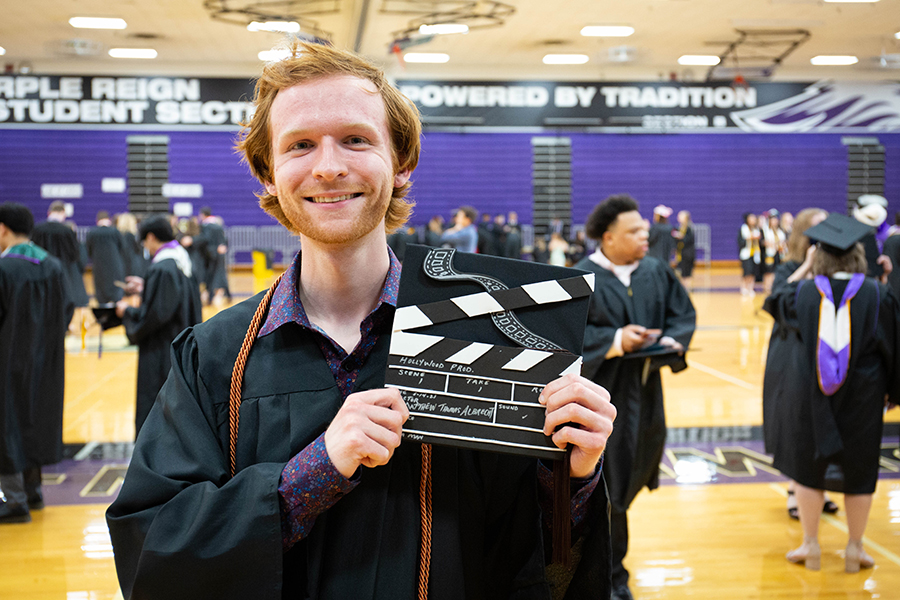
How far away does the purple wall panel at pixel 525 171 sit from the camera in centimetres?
2138

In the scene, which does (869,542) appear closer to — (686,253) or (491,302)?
(491,302)

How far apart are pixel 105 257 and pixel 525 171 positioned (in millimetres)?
12271

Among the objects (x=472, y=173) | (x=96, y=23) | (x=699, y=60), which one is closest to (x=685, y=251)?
(x=699, y=60)

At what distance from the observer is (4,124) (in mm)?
20781

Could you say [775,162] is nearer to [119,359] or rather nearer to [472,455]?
[119,359]

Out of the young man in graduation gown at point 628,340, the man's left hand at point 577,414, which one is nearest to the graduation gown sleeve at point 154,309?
the young man in graduation gown at point 628,340

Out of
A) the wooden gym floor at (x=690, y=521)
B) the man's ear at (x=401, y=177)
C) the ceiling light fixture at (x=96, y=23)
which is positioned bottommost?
the wooden gym floor at (x=690, y=521)

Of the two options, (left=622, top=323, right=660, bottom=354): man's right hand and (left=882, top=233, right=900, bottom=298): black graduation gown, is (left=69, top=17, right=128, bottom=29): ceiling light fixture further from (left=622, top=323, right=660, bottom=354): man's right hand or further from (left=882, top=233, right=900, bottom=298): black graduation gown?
(left=622, top=323, right=660, bottom=354): man's right hand

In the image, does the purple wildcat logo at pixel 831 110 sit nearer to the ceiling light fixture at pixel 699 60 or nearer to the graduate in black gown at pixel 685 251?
the ceiling light fixture at pixel 699 60

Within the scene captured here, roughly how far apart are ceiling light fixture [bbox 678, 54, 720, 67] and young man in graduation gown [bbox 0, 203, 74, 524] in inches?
714

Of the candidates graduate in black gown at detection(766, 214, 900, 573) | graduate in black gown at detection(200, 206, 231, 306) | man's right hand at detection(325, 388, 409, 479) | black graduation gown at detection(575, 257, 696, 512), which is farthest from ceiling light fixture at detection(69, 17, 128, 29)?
man's right hand at detection(325, 388, 409, 479)

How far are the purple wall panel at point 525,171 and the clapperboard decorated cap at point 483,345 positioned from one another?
21.0m

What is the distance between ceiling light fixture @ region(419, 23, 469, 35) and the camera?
16.5 m

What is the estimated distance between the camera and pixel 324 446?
→ 4.22 ft
